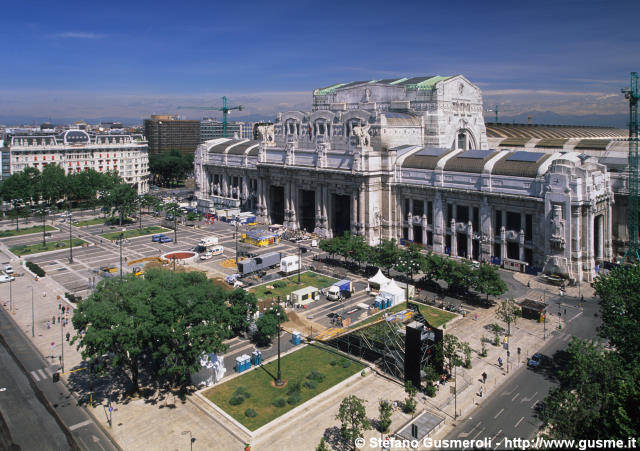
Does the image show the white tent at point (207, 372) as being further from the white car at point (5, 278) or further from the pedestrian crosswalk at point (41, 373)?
the white car at point (5, 278)

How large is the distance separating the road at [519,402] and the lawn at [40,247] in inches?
4222

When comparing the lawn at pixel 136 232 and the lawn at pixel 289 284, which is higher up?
the lawn at pixel 136 232

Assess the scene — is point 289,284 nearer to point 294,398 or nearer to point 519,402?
point 294,398

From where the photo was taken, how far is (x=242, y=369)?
198ft

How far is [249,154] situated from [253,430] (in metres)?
121

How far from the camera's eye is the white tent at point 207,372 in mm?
56594

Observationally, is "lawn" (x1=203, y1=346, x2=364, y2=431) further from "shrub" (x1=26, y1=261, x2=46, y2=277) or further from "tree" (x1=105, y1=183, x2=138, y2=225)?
"tree" (x1=105, y1=183, x2=138, y2=225)

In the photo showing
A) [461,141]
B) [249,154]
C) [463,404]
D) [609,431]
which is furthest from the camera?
[249,154]

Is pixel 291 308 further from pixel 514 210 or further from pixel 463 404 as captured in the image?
pixel 514 210

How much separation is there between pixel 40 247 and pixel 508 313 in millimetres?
107054

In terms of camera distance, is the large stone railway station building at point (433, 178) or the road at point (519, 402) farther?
the large stone railway station building at point (433, 178)

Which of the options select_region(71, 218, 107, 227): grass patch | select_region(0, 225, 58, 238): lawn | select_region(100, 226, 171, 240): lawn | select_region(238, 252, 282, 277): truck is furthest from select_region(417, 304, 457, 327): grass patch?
select_region(0, 225, 58, 238): lawn

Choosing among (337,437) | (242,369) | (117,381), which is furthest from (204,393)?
(337,437)

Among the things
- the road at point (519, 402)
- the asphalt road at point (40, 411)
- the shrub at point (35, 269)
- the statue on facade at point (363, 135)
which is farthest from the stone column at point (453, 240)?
the shrub at point (35, 269)
